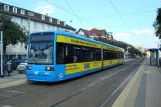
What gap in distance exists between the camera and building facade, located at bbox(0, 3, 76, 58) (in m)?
55.8

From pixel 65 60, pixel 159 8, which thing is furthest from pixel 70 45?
pixel 159 8

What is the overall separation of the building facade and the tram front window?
1301 inches

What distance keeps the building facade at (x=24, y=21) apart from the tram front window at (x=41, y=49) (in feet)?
Answer: 108

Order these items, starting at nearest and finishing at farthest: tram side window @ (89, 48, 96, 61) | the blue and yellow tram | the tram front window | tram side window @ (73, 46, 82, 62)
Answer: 1. the blue and yellow tram
2. the tram front window
3. tram side window @ (73, 46, 82, 62)
4. tram side window @ (89, 48, 96, 61)

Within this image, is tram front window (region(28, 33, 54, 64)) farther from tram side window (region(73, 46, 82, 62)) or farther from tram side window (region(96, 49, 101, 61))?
tram side window (region(96, 49, 101, 61))

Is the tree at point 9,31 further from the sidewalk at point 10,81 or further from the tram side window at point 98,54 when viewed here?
the sidewalk at point 10,81

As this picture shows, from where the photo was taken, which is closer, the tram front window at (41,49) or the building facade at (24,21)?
the tram front window at (41,49)

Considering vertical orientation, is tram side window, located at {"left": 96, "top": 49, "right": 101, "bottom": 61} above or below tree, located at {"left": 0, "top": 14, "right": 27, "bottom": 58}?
below

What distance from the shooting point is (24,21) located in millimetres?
61406

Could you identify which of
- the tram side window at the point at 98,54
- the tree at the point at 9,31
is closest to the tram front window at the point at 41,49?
the tram side window at the point at 98,54

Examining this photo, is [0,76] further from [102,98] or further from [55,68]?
[102,98]

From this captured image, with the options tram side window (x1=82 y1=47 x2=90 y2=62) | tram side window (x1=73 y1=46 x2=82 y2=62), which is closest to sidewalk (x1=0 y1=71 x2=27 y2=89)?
tram side window (x1=73 y1=46 x2=82 y2=62)

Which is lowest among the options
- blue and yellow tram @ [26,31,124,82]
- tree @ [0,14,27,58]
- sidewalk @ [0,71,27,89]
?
sidewalk @ [0,71,27,89]

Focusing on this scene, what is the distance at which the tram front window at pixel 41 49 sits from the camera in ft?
46.6
